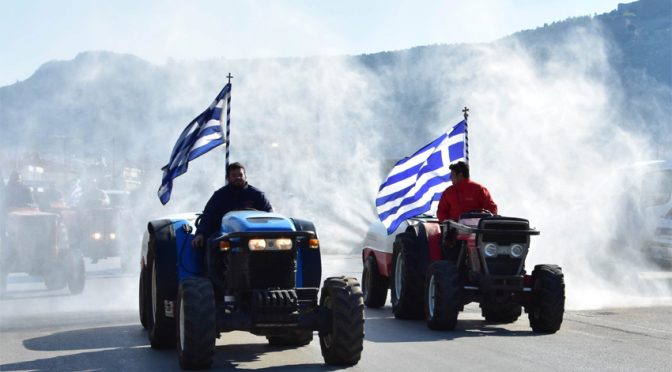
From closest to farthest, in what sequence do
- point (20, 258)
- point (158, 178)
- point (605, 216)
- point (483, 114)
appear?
point (20, 258)
point (605, 216)
point (158, 178)
point (483, 114)

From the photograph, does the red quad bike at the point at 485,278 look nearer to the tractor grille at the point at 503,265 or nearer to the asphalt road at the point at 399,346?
the tractor grille at the point at 503,265

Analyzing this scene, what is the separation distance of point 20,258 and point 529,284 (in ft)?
36.4

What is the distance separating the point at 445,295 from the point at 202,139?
394 cm

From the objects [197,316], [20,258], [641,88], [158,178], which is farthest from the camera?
[641,88]

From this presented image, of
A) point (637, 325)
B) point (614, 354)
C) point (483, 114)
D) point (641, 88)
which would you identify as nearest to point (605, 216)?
point (637, 325)

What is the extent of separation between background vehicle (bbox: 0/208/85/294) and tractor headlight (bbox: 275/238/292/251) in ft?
38.8

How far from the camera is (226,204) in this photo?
36.0 feet

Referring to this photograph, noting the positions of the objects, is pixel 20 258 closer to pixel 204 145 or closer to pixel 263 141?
pixel 204 145

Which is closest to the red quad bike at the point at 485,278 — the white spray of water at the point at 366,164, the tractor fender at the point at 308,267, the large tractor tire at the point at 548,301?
the large tractor tire at the point at 548,301

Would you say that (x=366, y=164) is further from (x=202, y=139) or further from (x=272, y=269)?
(x=272, y=269)

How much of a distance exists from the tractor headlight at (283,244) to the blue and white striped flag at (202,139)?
490 cm

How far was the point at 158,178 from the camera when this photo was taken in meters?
51.1

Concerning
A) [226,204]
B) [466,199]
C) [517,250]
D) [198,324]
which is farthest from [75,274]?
[198,324]

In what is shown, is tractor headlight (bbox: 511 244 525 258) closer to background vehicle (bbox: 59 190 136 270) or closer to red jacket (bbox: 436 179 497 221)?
red jacket (bbox: 436 179 497 221)
